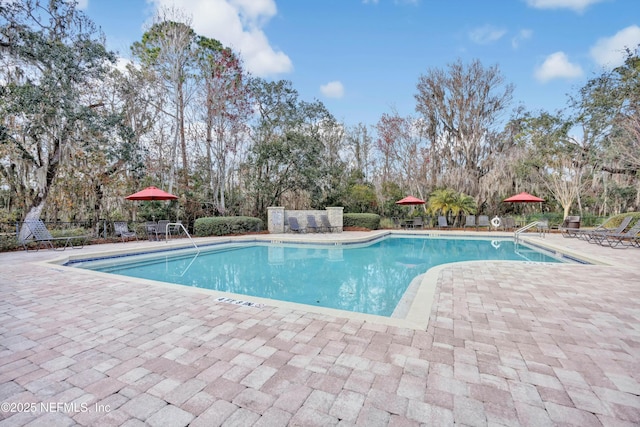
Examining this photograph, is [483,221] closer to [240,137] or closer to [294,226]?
[294,226]

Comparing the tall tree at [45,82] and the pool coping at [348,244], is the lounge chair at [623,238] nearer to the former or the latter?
the pool coping at [348,244]

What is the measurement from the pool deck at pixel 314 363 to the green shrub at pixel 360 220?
37.7 feet

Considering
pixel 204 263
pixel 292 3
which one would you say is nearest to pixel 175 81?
pixel 292 3

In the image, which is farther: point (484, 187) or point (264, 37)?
point (484, 187)

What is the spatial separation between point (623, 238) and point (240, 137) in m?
14.8

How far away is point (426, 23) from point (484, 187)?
9.42 m

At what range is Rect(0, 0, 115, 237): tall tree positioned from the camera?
8.54m

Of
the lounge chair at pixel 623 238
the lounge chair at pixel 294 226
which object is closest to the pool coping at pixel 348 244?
the lounge chair at pixel 623 238

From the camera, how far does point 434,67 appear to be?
1747 centimetres

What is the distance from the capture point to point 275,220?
13.8 metres

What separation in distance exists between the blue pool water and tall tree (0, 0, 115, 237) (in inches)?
199

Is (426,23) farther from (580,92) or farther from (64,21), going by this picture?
(64,21)

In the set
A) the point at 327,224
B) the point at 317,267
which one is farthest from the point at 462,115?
the point at 317,267

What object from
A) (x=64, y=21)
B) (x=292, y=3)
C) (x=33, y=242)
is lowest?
(x=33, y=242)
